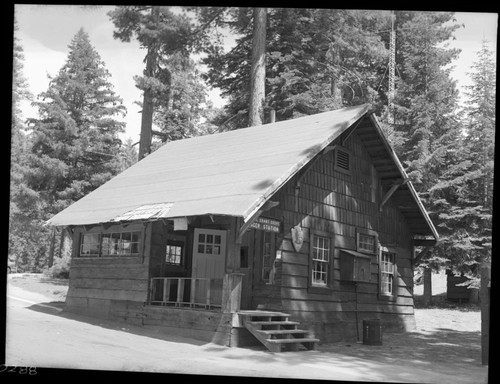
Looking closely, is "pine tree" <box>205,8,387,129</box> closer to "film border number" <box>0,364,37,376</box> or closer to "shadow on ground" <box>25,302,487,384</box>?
"shadow on ground" <box>25,302,487,384</box>

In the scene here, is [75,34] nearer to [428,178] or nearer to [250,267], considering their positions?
[428,178]

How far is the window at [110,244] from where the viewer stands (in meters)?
18.4

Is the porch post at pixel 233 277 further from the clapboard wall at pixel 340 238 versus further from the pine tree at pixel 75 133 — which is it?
the pine tree at pixel 75 133

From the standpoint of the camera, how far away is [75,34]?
3622cm

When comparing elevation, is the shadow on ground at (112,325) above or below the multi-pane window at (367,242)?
below

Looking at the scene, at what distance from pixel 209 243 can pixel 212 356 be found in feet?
18.1

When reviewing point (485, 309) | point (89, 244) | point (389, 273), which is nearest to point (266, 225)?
point (485, 309)

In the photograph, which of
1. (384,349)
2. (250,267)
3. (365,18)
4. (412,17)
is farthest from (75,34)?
(384,349)

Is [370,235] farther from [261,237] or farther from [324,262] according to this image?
[261,237]

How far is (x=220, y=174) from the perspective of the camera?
1711 centimetres

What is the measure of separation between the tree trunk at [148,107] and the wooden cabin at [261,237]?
24.7 feet

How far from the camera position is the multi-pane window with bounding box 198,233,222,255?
59.3 feet

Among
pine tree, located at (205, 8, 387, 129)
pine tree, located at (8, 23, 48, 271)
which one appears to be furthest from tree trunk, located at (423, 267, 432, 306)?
pine tree, located at (8, 23, 48, 271)

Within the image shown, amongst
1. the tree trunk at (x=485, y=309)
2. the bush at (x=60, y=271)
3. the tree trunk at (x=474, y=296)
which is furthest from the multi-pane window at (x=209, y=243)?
the bush at (x=60, y=271)
